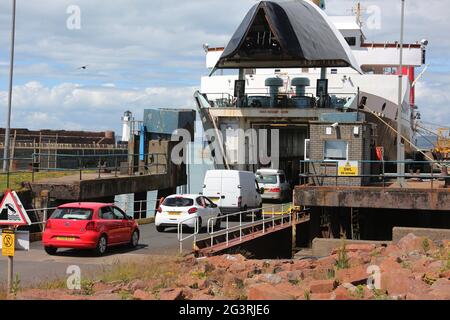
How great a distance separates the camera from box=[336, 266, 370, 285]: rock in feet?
43.5

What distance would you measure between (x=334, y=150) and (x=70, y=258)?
1074cm

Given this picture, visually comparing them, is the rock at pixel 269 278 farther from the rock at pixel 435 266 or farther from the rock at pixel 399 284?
the rock at pixel 435 266

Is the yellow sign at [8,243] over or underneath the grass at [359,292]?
over

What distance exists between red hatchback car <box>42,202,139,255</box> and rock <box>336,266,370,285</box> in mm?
6585

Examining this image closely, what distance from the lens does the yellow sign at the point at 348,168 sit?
78.1ft

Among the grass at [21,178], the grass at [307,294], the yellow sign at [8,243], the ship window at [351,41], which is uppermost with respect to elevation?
the ship window at [351,41]

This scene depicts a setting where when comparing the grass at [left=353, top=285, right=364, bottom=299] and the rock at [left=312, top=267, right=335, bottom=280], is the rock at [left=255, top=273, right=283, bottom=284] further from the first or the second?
the grass at [left=353, top=285, right=364, bottom=299]

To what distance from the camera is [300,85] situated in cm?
3784

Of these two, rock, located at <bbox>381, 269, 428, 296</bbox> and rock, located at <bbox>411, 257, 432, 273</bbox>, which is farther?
rock, located at <bbox>411, 257, 432, 273</bbox>

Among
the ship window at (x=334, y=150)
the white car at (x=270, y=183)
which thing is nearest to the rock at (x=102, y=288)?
the ship window at (x=334, y=150)

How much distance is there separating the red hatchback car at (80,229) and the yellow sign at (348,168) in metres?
8.68

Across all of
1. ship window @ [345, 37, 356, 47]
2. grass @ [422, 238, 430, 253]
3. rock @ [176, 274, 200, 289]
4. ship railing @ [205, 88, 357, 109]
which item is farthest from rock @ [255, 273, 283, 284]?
ship window @ [345, 37, 356, 47]

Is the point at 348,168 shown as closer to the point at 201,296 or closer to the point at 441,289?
the point at 441,289

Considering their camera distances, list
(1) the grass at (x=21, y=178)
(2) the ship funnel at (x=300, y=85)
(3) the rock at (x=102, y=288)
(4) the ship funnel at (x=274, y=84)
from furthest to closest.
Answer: (4) the ship funnel at (x=274, y=84) → (2) the ship funnel at (x=300, y=85) → (1) the grass at (x=21, y=178) → (3) the rock at (x=102, y=288)
